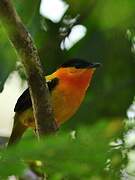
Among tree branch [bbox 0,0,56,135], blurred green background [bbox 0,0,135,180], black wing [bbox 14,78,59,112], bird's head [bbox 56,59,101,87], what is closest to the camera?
tree branch [bbox 0,0,56,135]

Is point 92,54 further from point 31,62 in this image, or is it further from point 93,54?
point 31,62

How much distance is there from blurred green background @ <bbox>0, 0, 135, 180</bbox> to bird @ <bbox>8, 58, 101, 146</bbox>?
0.74 meters

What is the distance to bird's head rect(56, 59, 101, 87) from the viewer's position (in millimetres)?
2049

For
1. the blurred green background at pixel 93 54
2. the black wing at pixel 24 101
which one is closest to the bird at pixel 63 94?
the black wing at pixel 24 101

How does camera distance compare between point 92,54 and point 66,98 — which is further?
point 66,98

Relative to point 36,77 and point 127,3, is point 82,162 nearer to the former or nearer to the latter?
point 127,3

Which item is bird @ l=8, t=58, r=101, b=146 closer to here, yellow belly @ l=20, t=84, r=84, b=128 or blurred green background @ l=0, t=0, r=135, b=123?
yellow belly @ l=20, t=84, r=84, b=128

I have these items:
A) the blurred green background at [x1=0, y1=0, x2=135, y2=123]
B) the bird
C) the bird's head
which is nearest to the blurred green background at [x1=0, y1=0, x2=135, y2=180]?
the blurred green background at [x1=0, y1=0, x2=135, y2=123]

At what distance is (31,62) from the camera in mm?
695

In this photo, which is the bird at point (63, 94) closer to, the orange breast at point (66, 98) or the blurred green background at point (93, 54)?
the orange breast at point (66, 98)

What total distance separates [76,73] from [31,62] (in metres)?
1.49

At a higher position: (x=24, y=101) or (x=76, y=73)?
(x=76, y=73)

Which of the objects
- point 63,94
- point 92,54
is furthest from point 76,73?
point 92,54

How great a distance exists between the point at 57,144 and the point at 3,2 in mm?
270
